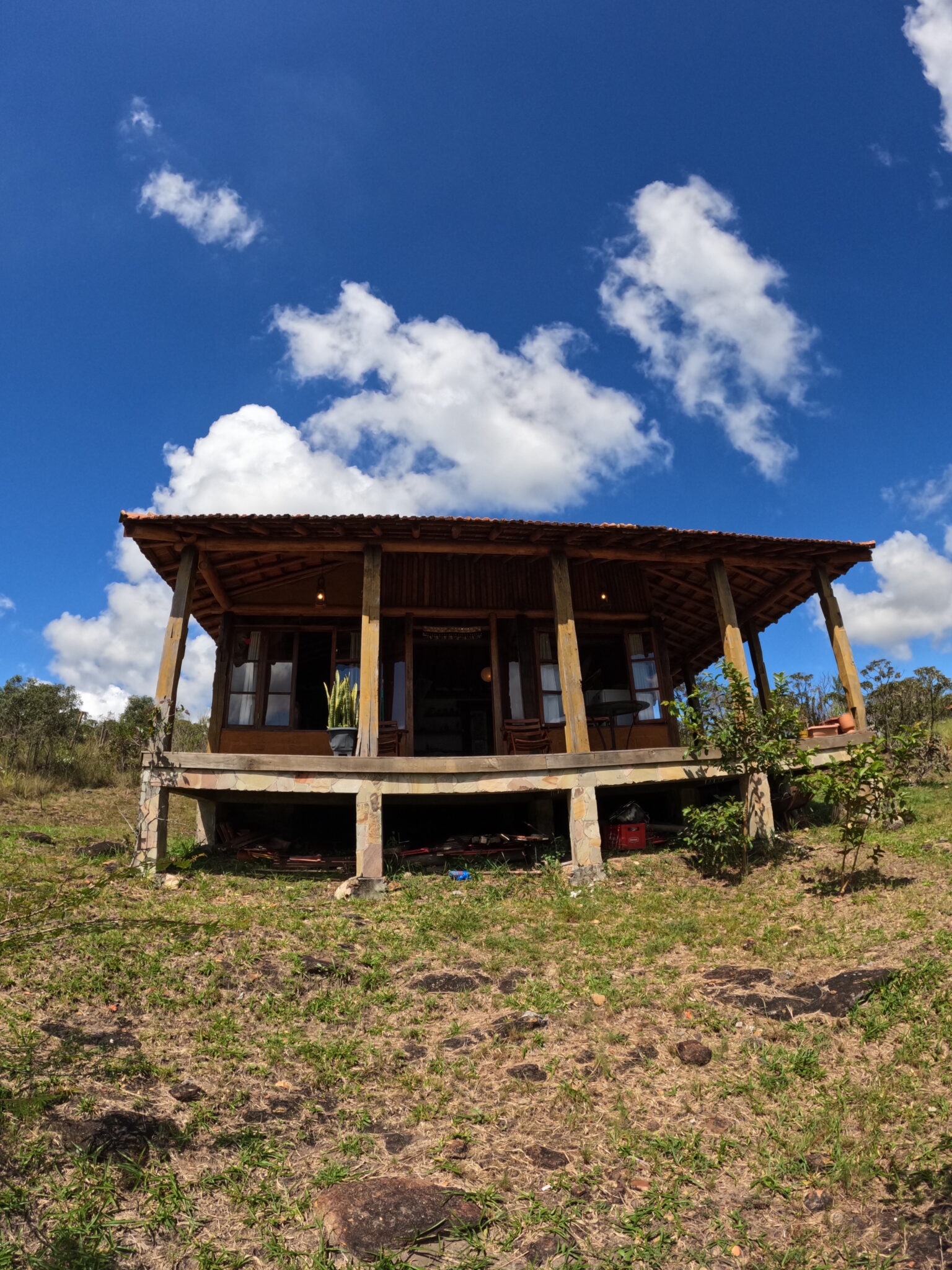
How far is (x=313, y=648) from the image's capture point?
570 inches

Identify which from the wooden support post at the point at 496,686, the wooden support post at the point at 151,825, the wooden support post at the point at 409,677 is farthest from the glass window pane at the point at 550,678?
the wooden support post at the point at 151,825

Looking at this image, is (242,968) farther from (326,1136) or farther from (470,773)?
(470,773)

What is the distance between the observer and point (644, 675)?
14.9 m

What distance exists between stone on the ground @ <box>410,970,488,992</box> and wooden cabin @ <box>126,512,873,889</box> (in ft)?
7.97

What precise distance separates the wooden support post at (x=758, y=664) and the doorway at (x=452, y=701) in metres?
5.67

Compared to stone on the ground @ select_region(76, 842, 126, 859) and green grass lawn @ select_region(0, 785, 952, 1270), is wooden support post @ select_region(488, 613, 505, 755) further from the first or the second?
stone on the ground @ select_region(76, 842, 126, 859)

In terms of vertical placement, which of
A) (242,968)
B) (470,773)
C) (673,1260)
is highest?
(470,773)

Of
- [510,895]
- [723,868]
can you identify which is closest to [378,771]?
[510,895]

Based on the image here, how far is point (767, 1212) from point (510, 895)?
17.9 ft

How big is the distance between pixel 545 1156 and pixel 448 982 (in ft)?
7.86

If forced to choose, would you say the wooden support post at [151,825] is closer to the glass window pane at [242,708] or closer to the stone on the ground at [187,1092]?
the glass window pane at [242,708]

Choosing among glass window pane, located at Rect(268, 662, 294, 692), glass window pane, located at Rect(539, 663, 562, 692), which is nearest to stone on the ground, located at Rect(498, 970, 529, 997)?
glass window pane, located at Rect(539, 663, 562, 692)

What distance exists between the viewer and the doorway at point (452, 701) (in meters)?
16.3

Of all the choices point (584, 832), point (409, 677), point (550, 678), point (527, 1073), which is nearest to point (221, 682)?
point (409, 677)
